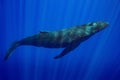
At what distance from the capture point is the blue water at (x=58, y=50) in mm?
8531

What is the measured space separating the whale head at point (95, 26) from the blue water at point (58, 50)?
142cm

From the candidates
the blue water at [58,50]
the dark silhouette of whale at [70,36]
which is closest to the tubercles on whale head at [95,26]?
the dark silhouette of whale at [70,36]

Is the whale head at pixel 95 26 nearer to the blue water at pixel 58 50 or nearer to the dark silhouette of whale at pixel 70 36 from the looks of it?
the dark silhouette of whale at pixel 70 36

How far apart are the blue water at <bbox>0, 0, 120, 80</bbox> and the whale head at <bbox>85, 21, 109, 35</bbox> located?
1.42 meters

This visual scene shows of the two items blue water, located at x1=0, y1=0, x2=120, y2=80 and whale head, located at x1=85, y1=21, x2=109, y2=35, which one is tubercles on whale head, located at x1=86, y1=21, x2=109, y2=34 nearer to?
whale head, located at x1=85, y1=21, x2=109, y2=35

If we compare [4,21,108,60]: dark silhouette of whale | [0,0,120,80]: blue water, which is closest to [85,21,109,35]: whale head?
[4,21,108,60]: dark silhouette of whale

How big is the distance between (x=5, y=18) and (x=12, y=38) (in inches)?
29.4

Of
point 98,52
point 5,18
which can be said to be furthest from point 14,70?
point 98,52

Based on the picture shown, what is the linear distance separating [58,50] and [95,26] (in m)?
3.00

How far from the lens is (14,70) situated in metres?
10.1

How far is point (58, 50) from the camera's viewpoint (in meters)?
9.96

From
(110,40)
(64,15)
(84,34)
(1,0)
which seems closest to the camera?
(84,34)

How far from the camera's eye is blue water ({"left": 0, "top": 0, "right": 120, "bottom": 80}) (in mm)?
8531

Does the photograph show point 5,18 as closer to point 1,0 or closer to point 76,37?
point 1,0
